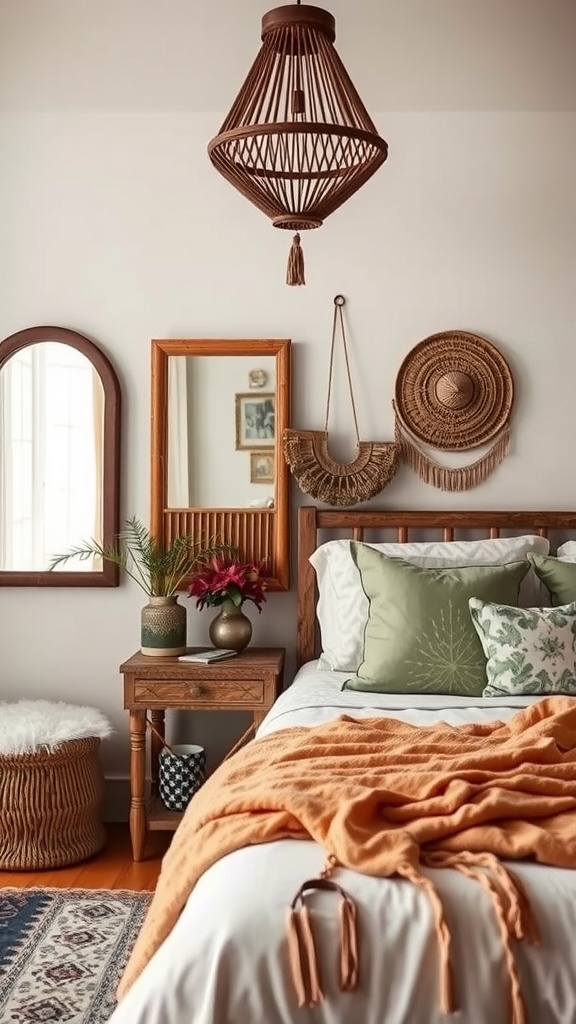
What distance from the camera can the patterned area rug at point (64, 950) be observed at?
2760 mm

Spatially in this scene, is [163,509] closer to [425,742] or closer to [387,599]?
[387,599]

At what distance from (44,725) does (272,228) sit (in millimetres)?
1877

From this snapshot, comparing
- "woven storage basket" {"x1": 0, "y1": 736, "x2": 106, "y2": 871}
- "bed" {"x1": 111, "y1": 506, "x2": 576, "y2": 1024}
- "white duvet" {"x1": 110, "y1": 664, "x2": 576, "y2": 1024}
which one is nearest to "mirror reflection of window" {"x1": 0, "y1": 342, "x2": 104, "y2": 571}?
"woven storage basket" {"x1": 0, "y1": 736, "x2": 106, "y2": 871}

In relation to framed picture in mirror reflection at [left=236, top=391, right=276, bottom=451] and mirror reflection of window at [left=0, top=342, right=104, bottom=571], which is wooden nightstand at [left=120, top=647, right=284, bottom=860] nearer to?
mirror reflection of window at [left=0, top=342, right=104, bottom=571]

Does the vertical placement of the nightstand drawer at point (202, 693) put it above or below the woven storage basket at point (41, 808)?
above

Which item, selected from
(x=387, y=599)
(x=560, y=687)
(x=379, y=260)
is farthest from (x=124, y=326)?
(x=560, y=687)

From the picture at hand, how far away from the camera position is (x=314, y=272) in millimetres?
4121

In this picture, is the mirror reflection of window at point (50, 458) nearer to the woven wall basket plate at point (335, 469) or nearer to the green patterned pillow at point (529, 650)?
the woven wall basket plate at point (335, 469)

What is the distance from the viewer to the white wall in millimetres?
4020

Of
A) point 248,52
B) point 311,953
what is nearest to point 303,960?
point 311,953

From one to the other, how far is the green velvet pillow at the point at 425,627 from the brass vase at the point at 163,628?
682mm

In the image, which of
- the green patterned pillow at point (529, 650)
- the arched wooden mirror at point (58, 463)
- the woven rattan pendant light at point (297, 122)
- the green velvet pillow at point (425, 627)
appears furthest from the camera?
the arched wooden mirror at point (58, 463)

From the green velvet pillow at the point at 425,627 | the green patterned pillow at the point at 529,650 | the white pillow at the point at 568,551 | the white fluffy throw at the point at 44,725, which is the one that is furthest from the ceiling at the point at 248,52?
the white fluffy throw at the point at 44,725

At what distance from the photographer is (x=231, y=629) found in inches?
154
